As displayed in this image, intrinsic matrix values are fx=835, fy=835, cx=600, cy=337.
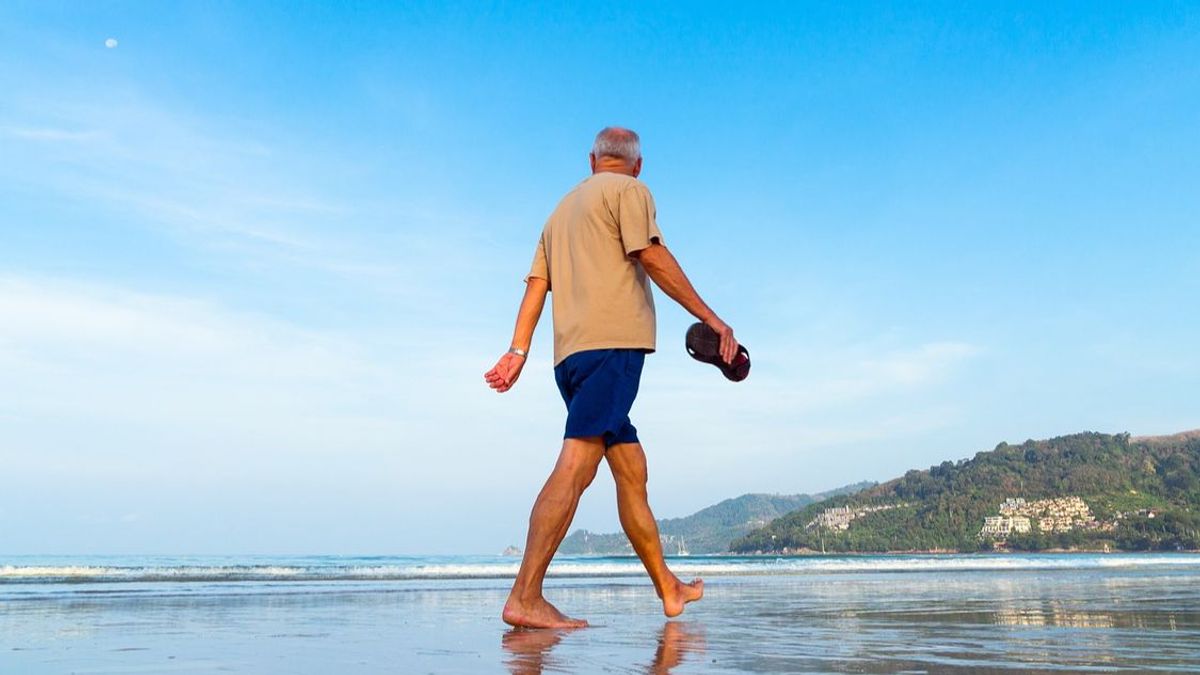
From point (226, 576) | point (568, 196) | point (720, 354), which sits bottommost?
point (226, 576)

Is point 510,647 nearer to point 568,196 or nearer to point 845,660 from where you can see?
point 845,660

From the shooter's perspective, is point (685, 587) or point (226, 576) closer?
point (685, 587)

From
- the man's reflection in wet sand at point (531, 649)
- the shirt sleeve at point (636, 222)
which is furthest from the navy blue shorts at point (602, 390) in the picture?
the man's reflection in wet sand at point (531, 649)

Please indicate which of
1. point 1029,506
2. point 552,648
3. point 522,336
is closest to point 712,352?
point 522,336

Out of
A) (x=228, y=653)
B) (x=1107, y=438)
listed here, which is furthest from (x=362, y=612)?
(x=1107, y=438)

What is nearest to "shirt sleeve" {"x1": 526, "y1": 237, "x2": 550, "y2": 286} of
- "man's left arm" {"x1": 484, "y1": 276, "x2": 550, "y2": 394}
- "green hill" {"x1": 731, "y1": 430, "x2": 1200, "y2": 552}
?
"man's left arm" {"x1": 484, "y1": 276, "x2": 550, "y2": 394}

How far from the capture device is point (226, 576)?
46.7 ft

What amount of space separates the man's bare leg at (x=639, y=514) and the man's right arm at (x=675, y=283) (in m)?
0.71

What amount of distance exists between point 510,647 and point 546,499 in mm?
1007

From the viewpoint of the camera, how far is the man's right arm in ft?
13.1

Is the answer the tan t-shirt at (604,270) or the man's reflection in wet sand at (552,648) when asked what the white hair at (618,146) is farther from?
the man's reflection in wet sand at (552,648)

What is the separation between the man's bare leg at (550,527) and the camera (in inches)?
148

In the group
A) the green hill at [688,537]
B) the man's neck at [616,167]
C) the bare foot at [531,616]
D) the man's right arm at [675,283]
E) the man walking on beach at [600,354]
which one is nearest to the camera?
the bare foot at [531,616]

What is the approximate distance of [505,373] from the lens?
428 centimetres
